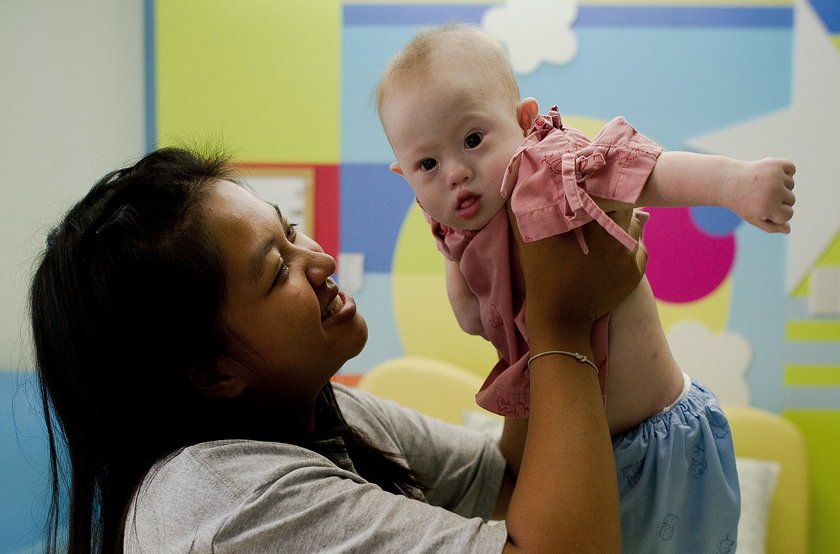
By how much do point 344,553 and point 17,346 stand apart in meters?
1.89

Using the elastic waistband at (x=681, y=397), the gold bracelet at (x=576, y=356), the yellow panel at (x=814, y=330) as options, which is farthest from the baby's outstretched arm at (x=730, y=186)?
the yellow panel at (x=814, y=330)

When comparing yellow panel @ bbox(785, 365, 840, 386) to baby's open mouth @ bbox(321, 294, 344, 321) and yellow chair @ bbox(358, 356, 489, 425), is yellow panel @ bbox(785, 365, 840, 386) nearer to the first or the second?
yellow chair @ bbox(358, 356, 489, 425)

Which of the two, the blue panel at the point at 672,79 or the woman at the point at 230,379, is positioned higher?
the blue panel at the point at 672,79

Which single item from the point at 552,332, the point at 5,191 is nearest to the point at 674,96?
the point at 552,332

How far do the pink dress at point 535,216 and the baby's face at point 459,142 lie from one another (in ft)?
0.12

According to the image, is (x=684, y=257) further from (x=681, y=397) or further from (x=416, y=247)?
(x=681, y=397)

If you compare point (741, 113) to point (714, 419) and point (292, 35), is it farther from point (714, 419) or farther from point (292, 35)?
point (714, 419)

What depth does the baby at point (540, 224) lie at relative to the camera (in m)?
0.95

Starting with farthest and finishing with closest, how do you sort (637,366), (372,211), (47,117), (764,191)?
(372,211) < (47,117) < (637,366) < (764,191)

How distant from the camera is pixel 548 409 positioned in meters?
0.96

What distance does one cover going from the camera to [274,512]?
2.85 feet

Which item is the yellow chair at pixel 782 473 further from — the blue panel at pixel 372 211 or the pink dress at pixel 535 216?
the pink dress at pixel 535 216

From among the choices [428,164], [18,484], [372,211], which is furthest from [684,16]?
[18,484]

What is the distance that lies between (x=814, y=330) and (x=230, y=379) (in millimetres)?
2358
